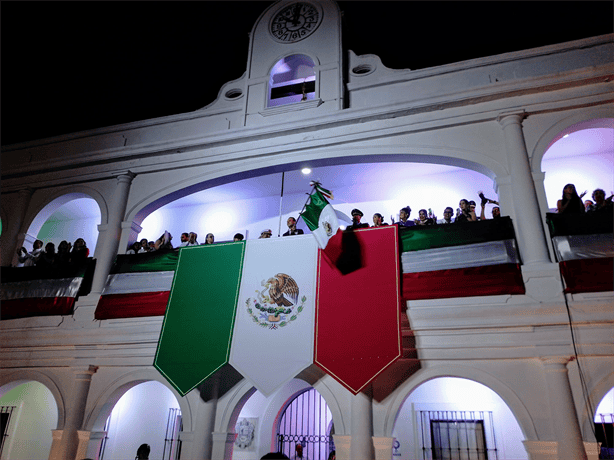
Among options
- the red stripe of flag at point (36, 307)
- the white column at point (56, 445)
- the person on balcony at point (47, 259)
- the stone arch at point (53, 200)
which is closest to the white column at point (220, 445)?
the white column at point (56, 445)

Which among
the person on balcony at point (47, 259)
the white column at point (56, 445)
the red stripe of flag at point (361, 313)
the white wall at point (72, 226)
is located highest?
the white wall at point (72, 226)

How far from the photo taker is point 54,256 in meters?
10.5

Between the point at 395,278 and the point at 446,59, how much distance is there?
5629 millimetres

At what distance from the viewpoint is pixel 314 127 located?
995 centimetres

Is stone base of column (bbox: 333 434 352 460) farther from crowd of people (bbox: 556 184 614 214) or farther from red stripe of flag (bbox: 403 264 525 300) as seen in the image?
crowd of people (bbox: 556 184 614 214)

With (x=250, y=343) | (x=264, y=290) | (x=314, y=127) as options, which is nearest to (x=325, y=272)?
(x=264, y=290)

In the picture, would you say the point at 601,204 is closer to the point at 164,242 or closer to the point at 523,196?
the point at 523,196

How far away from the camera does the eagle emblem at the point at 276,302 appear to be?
26.5 feet

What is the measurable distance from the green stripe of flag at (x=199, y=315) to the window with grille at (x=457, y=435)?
188 inches

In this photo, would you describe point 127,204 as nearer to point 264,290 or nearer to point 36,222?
point 36,222

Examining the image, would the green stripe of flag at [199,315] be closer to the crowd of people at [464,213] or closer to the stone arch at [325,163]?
the crowd of people at [464,213]

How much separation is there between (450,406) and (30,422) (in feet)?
30.3

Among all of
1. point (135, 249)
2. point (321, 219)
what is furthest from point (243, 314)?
point (135, 249)

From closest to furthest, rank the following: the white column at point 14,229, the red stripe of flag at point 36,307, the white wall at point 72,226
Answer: the red stripe of flag at point 36,307, the white column at point 14,229, the white wall at point 72,226
